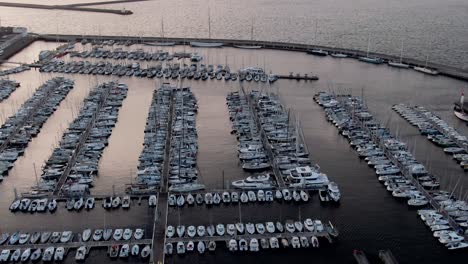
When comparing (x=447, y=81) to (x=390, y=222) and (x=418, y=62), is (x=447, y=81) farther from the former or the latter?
(x=390, y=222)

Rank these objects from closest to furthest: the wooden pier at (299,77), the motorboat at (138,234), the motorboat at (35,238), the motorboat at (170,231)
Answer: the motorboat at (35,238), the motorboat at (138,234), the motorboat at (170,231), the wooden pier at (299,77)

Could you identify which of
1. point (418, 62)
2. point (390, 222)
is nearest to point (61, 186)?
point (390, 222)

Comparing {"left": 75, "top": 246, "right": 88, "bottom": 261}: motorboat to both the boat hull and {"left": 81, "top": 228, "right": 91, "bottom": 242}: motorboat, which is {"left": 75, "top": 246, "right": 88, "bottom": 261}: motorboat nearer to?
{"left": 81, "top": 228, "right": 91, "bottom": 242}: motorboat

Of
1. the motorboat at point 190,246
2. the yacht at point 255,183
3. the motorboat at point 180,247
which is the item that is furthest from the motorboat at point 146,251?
the yacht at point 255,183

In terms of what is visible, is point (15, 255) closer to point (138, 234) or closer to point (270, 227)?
point (138, 234)

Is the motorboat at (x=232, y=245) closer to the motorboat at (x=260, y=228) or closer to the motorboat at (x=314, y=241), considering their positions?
the motorboat at (x=260, y=228)

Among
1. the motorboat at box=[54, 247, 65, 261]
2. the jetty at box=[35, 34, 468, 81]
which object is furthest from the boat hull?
the motorboat at box=[54, 247, 65, 261]
